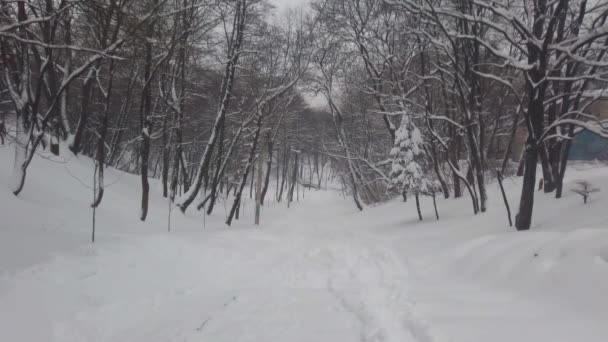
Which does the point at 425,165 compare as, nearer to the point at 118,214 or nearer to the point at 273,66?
the point at 273,66

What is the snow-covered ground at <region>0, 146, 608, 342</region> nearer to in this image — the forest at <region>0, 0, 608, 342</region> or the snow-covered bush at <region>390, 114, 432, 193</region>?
the forest at <region>0, 0, 608, 342</region>

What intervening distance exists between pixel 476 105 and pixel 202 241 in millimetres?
8726

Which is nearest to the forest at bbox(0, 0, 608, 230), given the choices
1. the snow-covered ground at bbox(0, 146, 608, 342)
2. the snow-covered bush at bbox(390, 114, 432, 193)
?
the snow-covered bush at bbox(390, 114, 432, 193)

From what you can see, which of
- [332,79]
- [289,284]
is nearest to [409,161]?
[289,284]

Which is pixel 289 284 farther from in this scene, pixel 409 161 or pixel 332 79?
pixel 332 79

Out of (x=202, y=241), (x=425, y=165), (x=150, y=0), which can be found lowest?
(x=202, y=241)

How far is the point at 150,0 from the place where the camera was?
9047 mm

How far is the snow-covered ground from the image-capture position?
3.47 meters

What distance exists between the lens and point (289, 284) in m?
5.46

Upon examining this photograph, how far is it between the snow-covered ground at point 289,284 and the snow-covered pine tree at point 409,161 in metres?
4.46

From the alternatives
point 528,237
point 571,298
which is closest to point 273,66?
point 528,237

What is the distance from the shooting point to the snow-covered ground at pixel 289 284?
3.47 meters

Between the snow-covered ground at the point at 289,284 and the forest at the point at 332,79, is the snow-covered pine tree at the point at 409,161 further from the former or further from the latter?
the snow-covered ground at the point at 289,284

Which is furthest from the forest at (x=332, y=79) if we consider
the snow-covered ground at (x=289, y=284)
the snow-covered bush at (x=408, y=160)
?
the snow-covered ground at (x=289, y=284)
